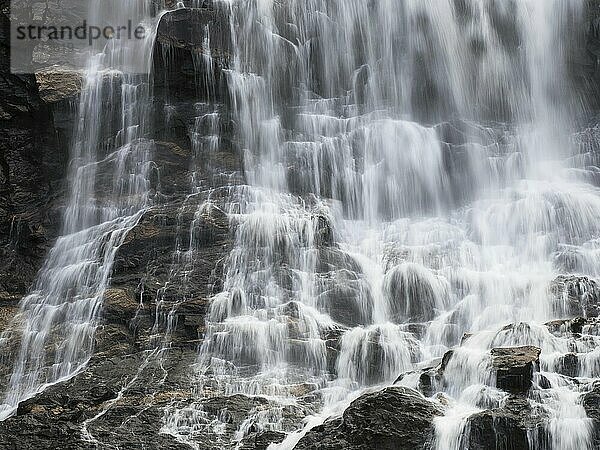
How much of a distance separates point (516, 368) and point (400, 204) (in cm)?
1122

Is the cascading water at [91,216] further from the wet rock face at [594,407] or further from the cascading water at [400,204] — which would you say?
the wet rock face at [594,407]

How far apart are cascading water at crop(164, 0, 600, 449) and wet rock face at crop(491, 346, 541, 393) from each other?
8.3 inches

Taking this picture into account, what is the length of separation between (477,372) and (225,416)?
4.94m

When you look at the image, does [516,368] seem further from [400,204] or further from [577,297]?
[400,204]

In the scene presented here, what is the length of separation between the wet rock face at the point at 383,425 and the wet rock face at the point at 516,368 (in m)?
1.28

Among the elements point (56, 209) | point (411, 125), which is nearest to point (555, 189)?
point (411, 125)

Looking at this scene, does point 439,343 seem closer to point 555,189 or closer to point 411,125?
point 555,189

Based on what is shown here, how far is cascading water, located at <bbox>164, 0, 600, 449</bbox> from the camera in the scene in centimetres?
1501

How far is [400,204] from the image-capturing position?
22.8 meters

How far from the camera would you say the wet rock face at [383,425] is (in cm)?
1149

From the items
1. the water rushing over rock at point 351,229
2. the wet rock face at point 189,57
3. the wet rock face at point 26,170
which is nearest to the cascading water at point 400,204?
the water rushing over rock at point 351,229

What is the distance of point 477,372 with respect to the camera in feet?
41.1

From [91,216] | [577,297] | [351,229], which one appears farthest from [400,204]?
[91,216]

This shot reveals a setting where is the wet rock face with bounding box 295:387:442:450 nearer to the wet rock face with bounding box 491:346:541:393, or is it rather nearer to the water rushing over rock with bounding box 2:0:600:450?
the water rushing over rock with bounding box 2:0:600:450
